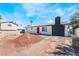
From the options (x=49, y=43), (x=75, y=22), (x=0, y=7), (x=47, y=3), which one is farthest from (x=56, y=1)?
(x=0, y=7)

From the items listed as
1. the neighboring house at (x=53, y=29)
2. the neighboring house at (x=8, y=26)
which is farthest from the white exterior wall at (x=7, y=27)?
the neighboring house at (x=53, y=29)

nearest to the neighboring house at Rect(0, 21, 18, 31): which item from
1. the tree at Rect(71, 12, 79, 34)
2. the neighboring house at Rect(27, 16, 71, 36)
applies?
the neighboring house at Rect(27, 16, 71, 36)

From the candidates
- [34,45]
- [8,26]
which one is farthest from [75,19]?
[8,26]

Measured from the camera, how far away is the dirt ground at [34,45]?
1422 mm

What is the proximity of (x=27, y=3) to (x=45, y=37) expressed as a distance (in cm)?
31

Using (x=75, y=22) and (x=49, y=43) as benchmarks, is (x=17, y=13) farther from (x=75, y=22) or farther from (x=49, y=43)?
(x=75, y=22)

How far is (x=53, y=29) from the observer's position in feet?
4.74

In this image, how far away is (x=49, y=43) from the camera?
4.71 ft

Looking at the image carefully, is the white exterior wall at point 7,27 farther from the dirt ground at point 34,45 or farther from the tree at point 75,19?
the tree at point 75,19

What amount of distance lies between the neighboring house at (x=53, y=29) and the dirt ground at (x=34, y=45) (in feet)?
0.11

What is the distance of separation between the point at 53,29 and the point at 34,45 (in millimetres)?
198

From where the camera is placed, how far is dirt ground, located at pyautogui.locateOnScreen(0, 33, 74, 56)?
142 centimetres

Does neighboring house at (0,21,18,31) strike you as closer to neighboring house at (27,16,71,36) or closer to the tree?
neighboring house at (27,16,71,36)

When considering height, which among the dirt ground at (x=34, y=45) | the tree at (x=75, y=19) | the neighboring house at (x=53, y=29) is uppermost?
the tree at (x=75, y=19)
